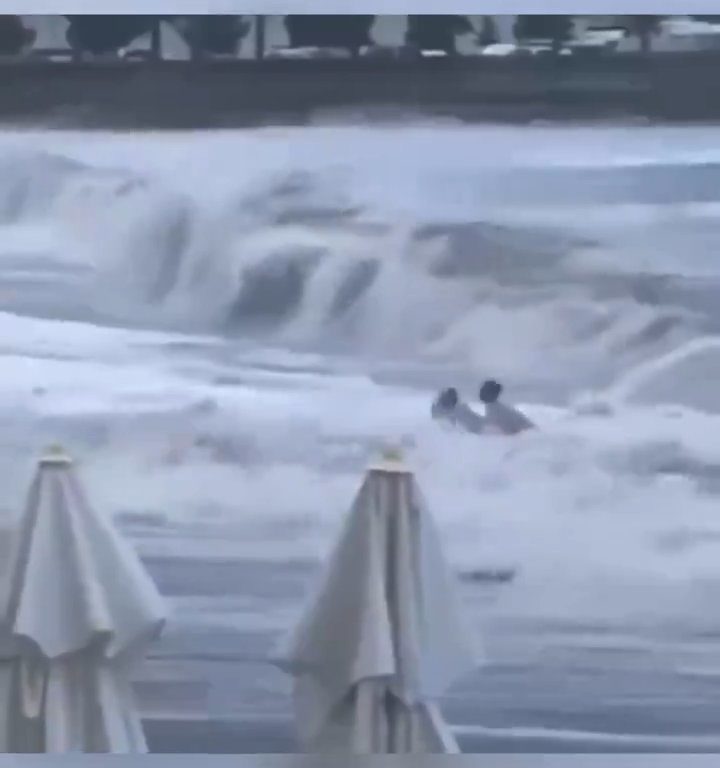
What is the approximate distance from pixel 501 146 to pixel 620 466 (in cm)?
40

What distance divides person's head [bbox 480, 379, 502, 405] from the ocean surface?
20mm

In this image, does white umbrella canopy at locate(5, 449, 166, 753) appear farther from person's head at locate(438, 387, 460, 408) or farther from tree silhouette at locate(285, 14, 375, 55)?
tree silhouette at locate(285, 14, 375, 55)

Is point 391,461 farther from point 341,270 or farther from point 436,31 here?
point 436,31

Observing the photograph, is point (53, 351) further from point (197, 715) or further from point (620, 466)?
point (620, 466)

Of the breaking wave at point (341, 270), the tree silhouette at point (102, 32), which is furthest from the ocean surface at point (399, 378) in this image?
the tree silhouette at point (102, 32)

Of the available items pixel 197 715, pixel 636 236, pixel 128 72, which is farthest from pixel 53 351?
pixel 636 236

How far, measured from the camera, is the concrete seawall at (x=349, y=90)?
1.39 meters

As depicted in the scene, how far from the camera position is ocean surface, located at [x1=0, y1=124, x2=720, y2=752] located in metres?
1.36

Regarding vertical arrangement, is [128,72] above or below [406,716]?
above

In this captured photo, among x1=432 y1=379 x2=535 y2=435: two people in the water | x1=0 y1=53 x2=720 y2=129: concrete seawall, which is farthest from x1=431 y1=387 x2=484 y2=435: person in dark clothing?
x1=0 y1=53 x2=720 y2=129: concrete seawall

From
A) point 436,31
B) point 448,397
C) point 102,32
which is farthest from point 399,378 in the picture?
point 102,32

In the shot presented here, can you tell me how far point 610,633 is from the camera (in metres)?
1.35

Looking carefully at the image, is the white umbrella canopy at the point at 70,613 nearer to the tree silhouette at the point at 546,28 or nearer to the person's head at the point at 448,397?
the person's head at the point at 448,397

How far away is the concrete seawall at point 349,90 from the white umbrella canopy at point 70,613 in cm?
42
